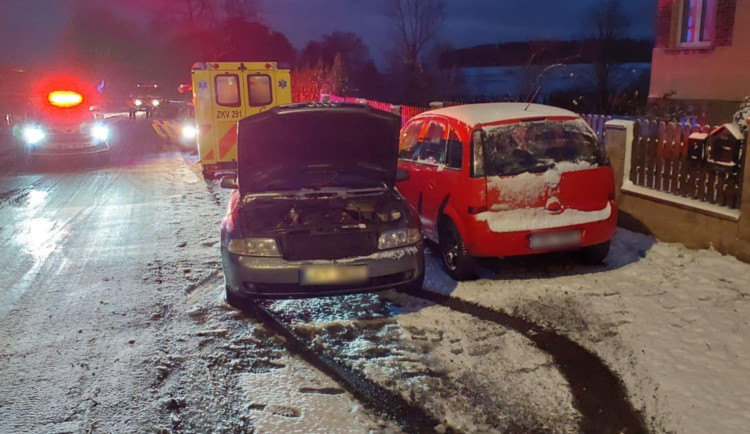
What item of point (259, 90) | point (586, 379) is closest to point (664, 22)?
point (259, 90)

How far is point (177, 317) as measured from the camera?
577 cm

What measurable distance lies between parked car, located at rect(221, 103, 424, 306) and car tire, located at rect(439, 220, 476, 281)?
78 cm

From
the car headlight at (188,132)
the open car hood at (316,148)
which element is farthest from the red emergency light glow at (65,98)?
the open car hood at (316,148)

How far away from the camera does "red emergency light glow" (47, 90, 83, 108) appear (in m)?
16.8

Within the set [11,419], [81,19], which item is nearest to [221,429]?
[11,419]

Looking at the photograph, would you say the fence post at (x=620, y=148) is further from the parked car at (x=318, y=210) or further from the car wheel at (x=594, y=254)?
the parked car at (x=318, y=210)

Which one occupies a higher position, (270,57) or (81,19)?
(81,19)

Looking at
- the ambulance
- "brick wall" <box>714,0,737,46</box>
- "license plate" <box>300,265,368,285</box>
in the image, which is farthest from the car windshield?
"brick wall" <box>714,0,737,46</box>

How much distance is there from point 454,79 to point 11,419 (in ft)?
103

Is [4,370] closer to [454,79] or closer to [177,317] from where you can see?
[177,317]

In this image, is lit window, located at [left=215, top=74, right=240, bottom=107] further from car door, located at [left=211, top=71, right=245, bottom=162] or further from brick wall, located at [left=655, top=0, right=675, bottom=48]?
brick wall, located at [left=655, top=0, right=675, bottom=48]

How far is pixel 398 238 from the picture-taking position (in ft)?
18.5

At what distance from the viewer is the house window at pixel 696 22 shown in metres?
13.7

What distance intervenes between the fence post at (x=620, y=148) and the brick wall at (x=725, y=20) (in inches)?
249
